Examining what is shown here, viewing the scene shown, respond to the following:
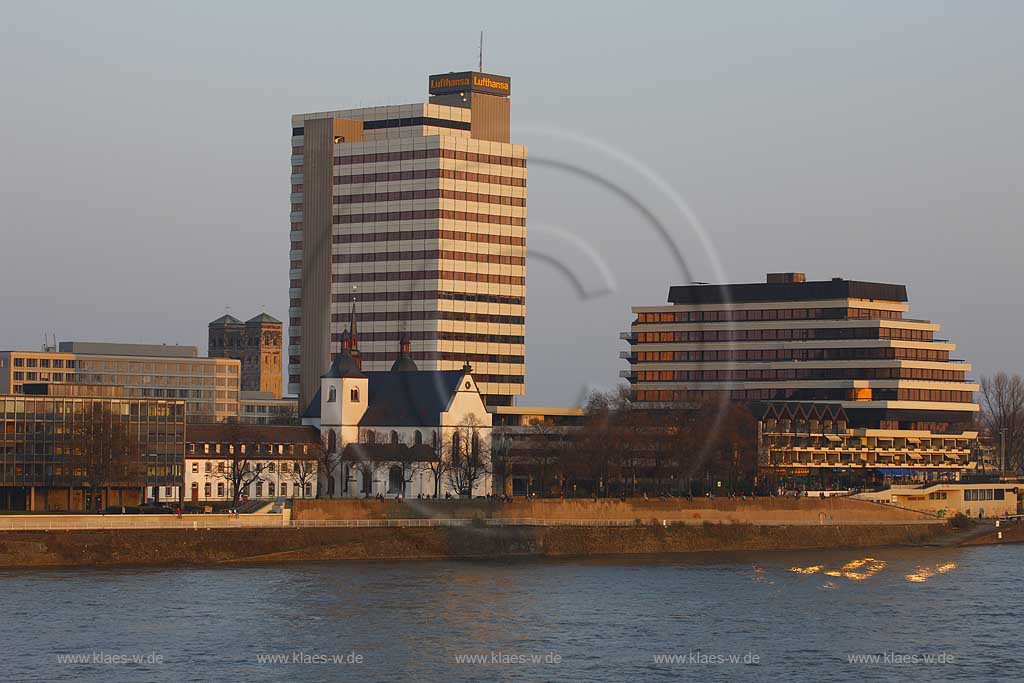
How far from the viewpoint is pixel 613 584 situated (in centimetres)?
14088

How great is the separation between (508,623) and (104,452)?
79.6 meters

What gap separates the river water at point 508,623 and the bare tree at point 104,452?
35.8m

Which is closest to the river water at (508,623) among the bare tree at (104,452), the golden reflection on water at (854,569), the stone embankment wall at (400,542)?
the golden reflection on water at (854,569)

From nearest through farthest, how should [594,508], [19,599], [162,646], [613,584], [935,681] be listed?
[935,681], [162,646], [19,599], [613,584], [594,508]

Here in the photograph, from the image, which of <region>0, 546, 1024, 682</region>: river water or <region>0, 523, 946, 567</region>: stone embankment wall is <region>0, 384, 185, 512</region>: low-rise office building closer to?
<region>0, 523, 946, 567</region>: stone embankment wall

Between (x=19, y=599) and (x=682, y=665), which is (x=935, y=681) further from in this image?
(x=19, y=599)

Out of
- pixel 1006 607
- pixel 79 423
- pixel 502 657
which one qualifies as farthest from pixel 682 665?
pixel 79 423

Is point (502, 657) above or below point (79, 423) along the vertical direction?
below

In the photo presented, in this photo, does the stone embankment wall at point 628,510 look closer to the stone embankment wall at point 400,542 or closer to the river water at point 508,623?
the stone embankment wall at point 400,542

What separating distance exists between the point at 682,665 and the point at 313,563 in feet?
206

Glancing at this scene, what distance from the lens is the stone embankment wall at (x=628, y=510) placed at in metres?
170

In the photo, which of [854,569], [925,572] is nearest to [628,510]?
[854,569]

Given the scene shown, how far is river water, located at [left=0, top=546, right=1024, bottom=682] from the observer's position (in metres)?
97.2

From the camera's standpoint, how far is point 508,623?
377 feet
